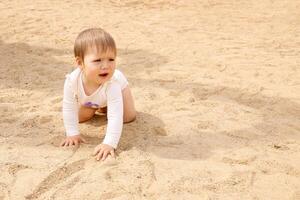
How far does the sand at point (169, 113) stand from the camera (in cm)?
270

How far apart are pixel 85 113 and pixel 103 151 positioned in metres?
0.62

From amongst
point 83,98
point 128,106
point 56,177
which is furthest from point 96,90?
point 56,177

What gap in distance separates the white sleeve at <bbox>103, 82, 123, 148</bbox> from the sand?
0.14 metres

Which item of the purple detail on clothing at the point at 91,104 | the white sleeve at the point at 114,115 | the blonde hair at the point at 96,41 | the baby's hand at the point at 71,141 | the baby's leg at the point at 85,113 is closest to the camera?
the blonde hair at the point at 96,41

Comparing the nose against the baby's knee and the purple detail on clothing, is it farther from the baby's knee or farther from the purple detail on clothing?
the baby's knee

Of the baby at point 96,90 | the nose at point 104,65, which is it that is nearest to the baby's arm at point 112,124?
the baby at point 96,90

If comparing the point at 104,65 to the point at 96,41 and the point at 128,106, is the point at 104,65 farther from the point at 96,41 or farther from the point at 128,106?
the point at 128,106

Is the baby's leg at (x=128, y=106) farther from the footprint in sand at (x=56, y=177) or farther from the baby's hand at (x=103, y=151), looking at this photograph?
the footprint in sand at (x=56, y=177)

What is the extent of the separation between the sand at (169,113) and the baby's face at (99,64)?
51cm

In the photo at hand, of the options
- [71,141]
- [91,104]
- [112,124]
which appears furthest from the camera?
[91,104]

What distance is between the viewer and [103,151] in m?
2.98

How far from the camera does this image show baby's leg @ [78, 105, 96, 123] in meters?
3.48

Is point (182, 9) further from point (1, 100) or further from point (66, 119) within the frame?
point (66, 119)

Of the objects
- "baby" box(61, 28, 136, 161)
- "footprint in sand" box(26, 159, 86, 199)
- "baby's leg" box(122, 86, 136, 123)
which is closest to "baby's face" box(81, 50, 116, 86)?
"baby" box(61, 28, 136, 161)
